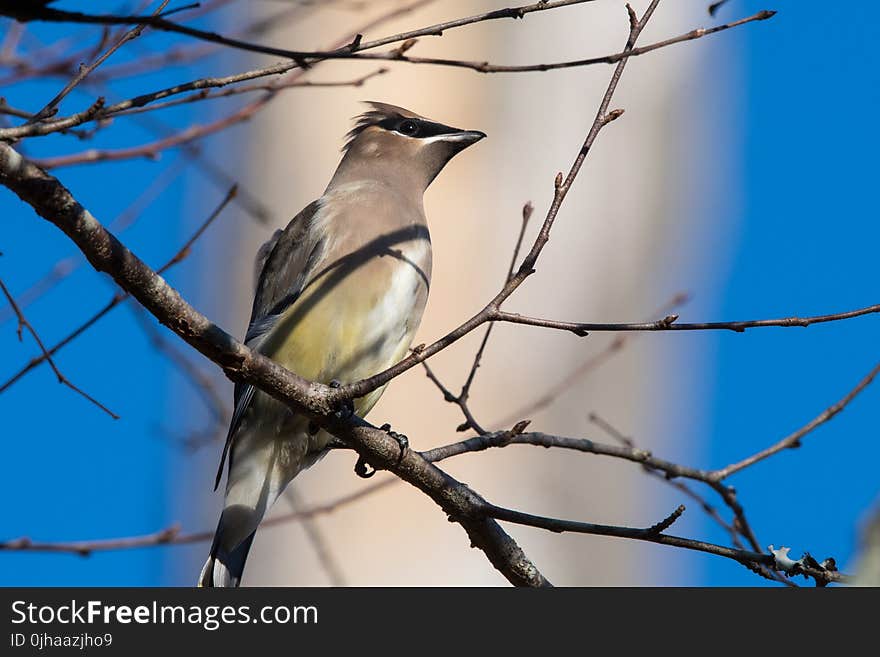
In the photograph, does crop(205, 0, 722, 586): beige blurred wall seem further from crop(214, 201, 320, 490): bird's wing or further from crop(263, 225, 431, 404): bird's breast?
crop(263, 225, 431, 404): bird's breast

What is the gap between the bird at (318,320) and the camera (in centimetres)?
451

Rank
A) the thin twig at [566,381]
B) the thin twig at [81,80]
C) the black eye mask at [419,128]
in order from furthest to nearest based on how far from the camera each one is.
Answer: the thin twig at [566,381]
the black eye mask at [419,128]
the thin twig at [81,80]

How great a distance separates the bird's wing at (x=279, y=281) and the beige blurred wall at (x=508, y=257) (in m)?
1.44

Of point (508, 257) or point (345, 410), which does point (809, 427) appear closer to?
point (345, 410)

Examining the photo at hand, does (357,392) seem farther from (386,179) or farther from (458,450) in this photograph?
(386,179)

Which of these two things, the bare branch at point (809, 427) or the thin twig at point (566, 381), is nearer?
the bare branch at point (809, 427)

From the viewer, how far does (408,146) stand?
17.6 feet

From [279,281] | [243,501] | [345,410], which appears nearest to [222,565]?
[243,501]

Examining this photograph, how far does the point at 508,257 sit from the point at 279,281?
195 cm

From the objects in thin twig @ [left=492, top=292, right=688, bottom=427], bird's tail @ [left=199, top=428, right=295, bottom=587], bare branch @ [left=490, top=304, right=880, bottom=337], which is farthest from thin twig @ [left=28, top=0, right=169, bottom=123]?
thin twig @ [left=492, top=292, right=688, bottom=427]

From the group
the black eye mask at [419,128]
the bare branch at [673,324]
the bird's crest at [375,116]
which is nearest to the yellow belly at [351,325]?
the black eye mask at [419,128]

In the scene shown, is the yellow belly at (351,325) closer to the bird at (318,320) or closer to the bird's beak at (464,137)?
the bird at (318,320)
